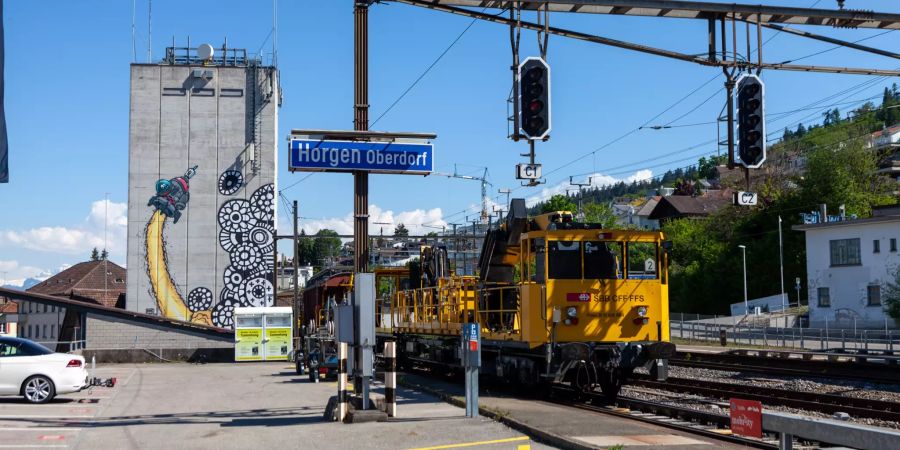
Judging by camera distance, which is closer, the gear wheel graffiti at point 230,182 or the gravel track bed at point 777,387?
the gravel track bed at point 777,387

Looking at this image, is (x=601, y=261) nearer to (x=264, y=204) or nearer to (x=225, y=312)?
(x=264, y=204)

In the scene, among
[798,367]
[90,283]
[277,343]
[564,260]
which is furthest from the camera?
[90,283]

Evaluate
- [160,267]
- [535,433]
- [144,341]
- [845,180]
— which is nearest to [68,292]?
[160,267]

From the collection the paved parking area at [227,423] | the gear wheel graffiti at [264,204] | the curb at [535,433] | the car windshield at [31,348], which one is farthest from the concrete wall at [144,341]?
the curb at [535,433]

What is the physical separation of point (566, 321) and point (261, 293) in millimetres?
42172

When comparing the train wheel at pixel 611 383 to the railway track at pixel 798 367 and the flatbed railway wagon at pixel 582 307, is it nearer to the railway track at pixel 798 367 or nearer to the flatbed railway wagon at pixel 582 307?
the flatbed railway wagon at pixel 582 307

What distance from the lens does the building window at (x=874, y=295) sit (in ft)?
180

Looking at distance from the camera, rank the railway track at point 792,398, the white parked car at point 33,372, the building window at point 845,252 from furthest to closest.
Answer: the building window at point 845,252
the white parked car at point 33,372
the railway track at point 792,398

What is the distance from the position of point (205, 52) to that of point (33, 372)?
138 ft

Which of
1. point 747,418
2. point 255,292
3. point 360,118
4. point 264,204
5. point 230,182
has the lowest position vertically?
point 747,418

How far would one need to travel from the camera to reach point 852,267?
56.8m

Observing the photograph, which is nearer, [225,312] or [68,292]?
[225,312]

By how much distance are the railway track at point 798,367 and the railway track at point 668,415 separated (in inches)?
349

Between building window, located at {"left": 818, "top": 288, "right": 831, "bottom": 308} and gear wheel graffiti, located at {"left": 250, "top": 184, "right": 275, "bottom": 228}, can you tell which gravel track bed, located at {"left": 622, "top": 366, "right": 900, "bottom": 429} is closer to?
gear wheel graffiti, located at {"left": 250, "top": 184, "right": 275, "bottom": 228}
